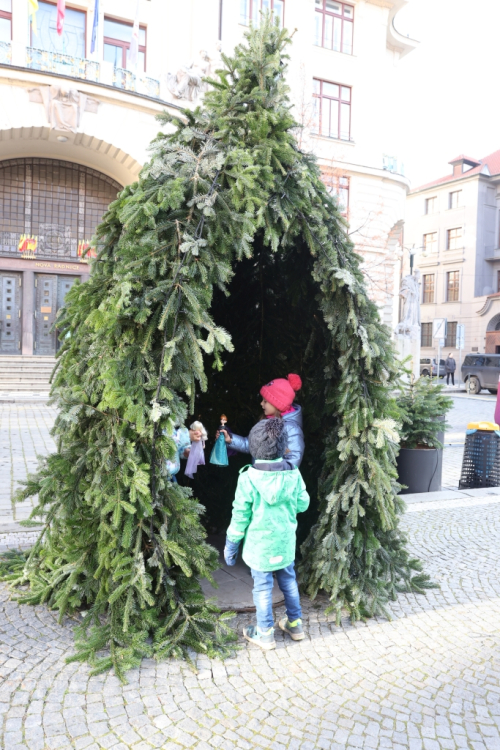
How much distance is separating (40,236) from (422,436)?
58.7ft

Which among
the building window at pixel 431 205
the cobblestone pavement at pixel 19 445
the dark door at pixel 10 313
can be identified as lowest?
the cobblestone pavement at pixel 19 445

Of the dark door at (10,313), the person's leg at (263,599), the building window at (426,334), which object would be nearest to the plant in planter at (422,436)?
the person's leg at (263,599)

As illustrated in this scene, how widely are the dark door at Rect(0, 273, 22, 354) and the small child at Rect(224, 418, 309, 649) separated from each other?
65.2ft

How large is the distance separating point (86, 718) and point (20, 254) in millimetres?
20841

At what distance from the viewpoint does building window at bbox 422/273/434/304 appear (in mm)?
51125

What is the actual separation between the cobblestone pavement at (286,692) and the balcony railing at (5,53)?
719 inches

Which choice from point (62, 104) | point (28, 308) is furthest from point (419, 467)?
point (28, 308)

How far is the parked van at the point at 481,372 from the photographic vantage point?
27188 millimetres

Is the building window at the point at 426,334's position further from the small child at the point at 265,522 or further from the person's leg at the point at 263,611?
the person's leg at the point at 263,611

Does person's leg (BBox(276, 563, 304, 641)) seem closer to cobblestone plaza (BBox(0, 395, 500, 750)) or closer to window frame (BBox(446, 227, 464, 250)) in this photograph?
cobblestone plaza (BBox(0, 395, 500, 750))

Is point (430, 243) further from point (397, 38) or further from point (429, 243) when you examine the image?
point (397, 38)

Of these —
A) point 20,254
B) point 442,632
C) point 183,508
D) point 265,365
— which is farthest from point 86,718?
point 20,254

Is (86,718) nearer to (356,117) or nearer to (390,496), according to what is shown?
(390,496)

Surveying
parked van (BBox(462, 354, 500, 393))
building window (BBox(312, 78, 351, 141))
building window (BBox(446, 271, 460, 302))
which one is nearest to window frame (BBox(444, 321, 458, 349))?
building window (BBox(446, 271, 460, 302))
